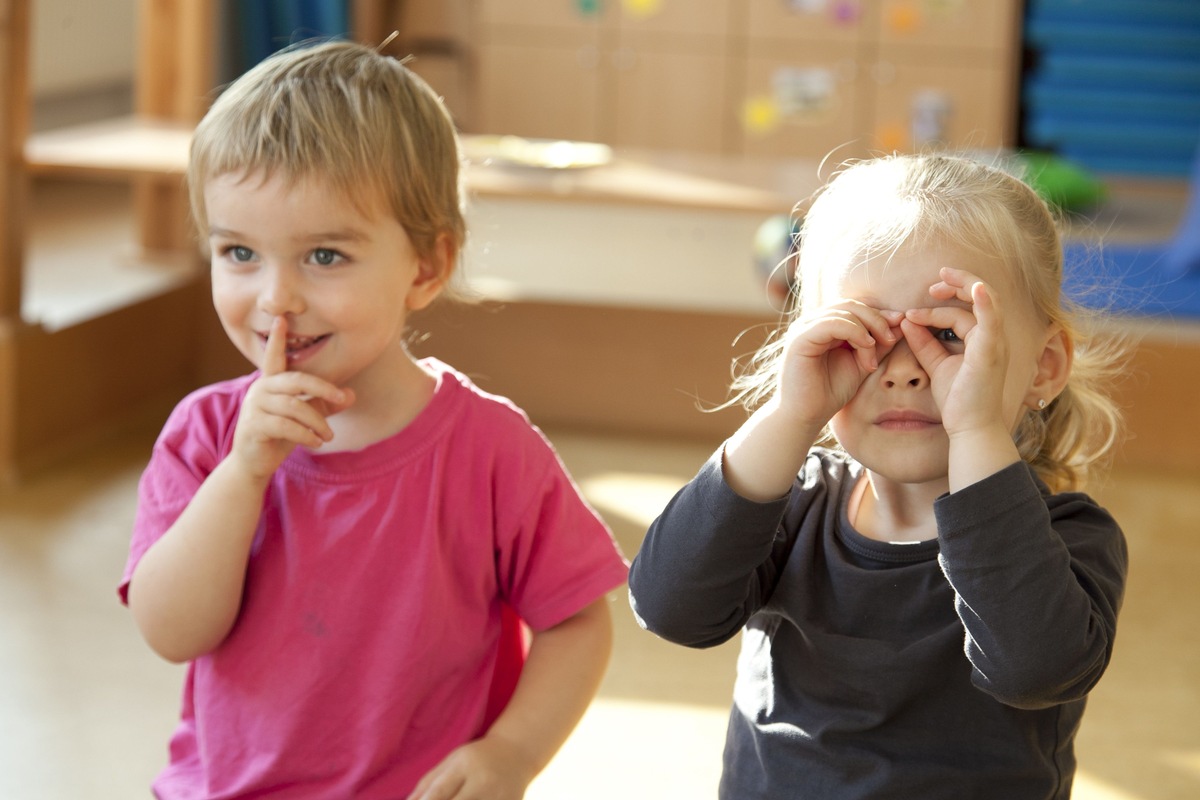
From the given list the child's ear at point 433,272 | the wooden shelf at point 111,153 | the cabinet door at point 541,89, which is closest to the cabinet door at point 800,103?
the cabinet door at point 541,89

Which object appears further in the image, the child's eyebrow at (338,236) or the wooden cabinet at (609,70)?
the wooden cabinet at (609,70)

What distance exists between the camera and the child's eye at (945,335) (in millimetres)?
835

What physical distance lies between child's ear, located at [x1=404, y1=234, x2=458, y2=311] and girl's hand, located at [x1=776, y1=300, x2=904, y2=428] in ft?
1.03

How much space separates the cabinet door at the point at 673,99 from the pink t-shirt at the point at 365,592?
404cm

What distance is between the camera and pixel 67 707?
→ 5.28 ft

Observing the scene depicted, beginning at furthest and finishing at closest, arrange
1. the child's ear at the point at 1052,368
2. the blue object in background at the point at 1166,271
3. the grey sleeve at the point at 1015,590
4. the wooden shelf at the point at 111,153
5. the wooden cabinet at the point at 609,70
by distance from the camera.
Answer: the wooden cabinet at the point at 609,70, the blue object in background at the point at 1166,271, the wooden shelf at the point at 111,153, the child's ear at the point at 1052,368, the grey sleeve at the point at 1015,590

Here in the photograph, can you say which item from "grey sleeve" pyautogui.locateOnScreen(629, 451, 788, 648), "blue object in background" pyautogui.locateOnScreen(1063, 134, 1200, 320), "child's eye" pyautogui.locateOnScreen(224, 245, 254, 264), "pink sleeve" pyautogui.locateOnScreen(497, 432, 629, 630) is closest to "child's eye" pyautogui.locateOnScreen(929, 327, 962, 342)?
"grey sleeve" pyautogui.locateOnScreen(629, 451, 788, 648)

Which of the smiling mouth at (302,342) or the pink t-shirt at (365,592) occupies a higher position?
the smiling mouth at (302,342)

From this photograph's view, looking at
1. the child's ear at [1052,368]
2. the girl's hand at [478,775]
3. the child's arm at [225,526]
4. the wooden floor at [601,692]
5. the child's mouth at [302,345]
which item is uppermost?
the child's ear at [1052,368]

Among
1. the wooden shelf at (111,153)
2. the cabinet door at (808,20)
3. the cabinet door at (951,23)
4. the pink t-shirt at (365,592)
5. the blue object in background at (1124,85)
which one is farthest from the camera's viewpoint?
the cabinet door at (808,20)

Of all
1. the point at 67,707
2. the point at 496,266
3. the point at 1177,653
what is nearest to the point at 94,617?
the point at 67,707

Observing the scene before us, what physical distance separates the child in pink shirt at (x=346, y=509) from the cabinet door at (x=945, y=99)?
12.7 feet

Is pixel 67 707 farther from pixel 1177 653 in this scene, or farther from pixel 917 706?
pixel 1177 653

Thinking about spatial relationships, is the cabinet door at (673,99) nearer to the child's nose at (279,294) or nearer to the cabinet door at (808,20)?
the cabinet door at (808,20)
